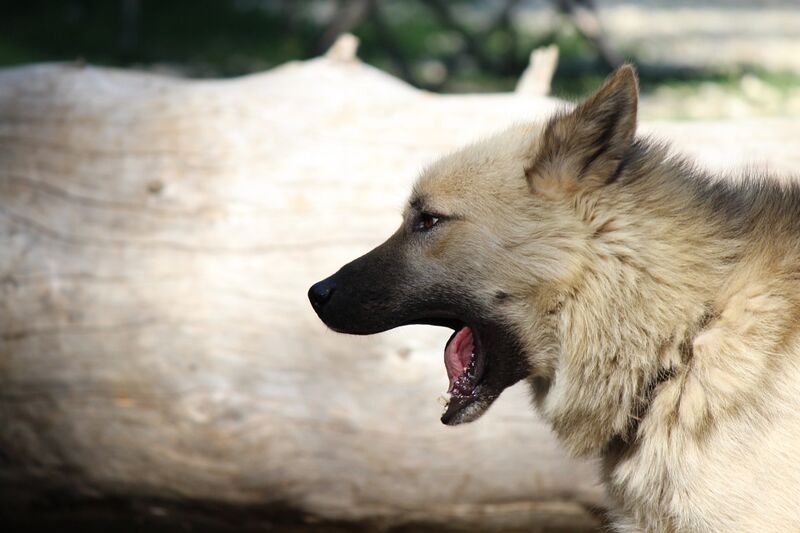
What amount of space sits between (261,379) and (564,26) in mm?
11770

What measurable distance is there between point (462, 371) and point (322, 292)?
1.84 feet

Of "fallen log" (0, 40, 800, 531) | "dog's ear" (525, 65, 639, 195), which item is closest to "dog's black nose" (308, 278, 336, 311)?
"dog's ear" (525, 65, 639, 195)

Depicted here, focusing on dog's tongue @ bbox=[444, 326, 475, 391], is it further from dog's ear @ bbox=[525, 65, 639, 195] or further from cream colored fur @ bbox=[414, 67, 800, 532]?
dog's ear @ bbox=[525, 65, 639, 195]

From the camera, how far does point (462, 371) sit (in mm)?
3545

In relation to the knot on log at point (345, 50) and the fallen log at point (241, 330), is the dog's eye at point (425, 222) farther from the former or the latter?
the knot on log at point (345, 50)

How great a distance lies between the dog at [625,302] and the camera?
306 centimetres

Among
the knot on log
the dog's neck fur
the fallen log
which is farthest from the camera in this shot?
the knot on log

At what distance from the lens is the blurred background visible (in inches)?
428

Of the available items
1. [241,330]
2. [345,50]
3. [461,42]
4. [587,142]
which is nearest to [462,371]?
[587,142]

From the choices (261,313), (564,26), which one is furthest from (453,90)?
(261,313)

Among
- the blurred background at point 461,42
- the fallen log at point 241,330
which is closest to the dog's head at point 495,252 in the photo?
the fallen log at point 241,330

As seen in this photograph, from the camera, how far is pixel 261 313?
4.55 meters

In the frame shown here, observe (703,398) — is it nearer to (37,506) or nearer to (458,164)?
(458,164)

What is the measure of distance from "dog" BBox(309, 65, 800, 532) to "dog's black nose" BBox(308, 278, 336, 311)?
0.01 meters
